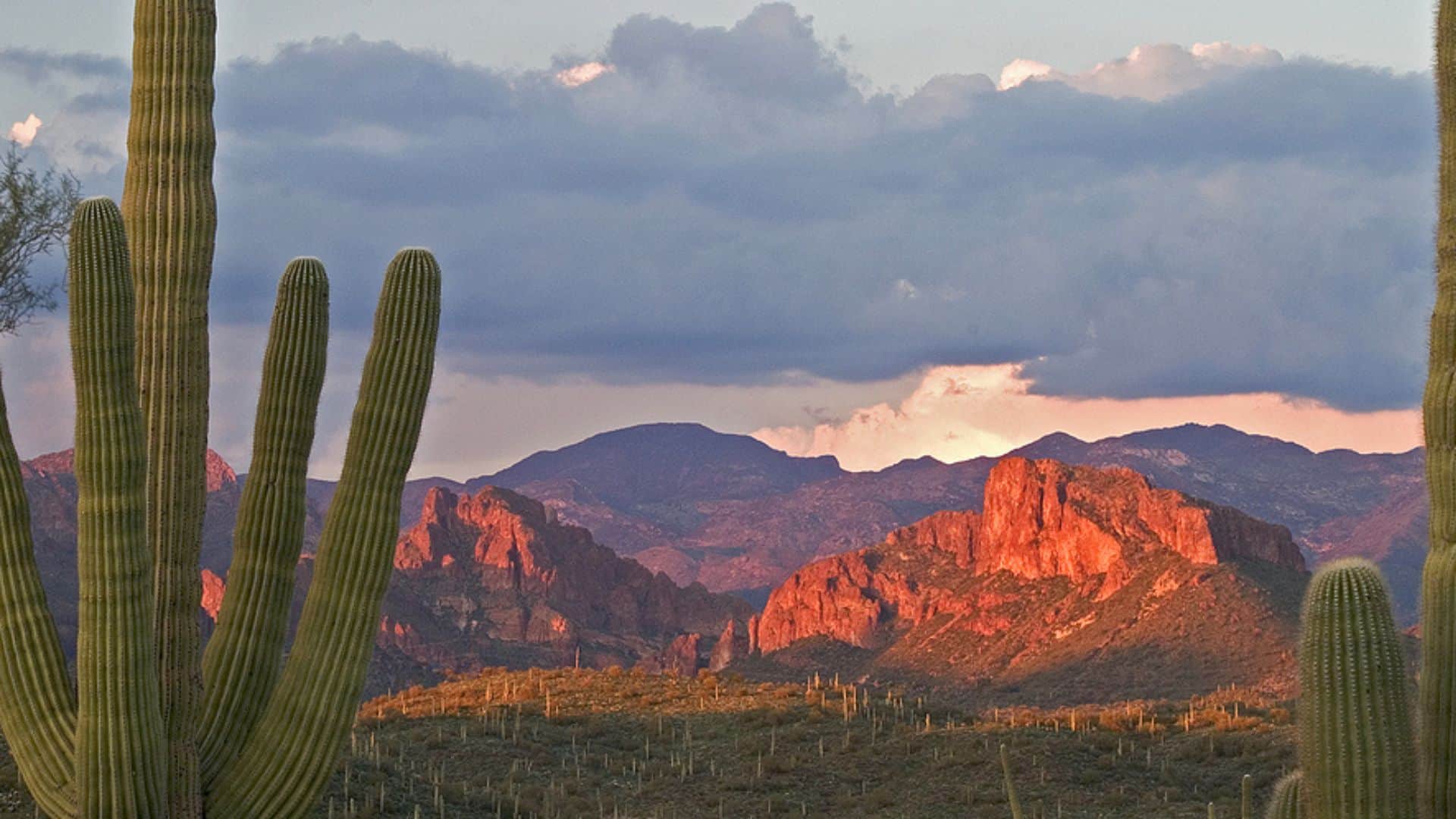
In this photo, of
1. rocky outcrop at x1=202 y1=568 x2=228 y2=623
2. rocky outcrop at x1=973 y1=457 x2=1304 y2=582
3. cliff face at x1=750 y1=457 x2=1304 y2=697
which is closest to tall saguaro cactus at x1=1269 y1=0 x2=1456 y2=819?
cliff face at x1=750 y1=457 x2=1304 y2=697

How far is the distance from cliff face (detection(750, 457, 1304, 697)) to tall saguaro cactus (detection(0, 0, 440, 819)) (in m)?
59.0

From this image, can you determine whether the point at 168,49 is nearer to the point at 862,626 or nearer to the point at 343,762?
the point at 343,762

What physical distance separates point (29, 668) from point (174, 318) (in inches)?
102

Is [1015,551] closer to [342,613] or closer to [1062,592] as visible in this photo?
[1062,592]

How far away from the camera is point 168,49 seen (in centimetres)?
1170

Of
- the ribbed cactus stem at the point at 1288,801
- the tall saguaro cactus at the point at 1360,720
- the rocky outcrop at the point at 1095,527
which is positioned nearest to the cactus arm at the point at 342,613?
the ribbed cactus stem at the point at 1288,801

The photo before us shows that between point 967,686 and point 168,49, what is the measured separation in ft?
245

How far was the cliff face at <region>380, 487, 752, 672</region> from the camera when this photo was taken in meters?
107

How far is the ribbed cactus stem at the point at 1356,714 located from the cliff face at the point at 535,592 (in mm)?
94363

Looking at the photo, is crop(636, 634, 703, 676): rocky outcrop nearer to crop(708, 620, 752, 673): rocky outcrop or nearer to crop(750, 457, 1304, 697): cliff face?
crop(708, 620, 752, 673): rocky outcrop

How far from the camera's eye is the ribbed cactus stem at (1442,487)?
25.8 feet

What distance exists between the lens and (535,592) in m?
115

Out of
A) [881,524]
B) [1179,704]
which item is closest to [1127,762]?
[1179,704]

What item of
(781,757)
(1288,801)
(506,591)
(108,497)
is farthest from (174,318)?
(506,591)
